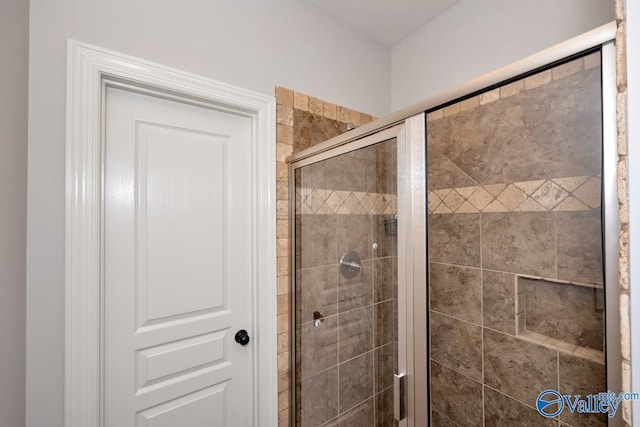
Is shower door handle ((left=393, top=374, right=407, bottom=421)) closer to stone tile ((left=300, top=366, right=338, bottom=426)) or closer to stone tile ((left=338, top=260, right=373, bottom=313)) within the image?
stone tile ((left=338, top=260, right=373, bottom=313))

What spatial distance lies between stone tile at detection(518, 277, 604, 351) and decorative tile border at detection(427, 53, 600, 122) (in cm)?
46

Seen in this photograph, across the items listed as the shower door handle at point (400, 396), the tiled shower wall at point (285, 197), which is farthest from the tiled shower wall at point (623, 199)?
the tiled shower wall at point (285, 197)

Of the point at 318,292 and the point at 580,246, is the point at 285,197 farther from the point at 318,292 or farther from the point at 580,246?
the point at 580,246

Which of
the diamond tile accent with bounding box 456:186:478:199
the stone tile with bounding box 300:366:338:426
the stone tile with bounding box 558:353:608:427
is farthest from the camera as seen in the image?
the stone tile with bounding box 300:366:338:426

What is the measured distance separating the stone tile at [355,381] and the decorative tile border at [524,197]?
2.09 feet

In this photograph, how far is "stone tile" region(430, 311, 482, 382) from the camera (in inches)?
34.7

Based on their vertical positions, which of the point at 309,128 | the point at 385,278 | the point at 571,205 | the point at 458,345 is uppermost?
the point at 309,128

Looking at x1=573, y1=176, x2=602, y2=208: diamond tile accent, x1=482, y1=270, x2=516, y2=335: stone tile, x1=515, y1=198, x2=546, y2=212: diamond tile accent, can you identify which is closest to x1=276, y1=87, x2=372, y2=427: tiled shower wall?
x1=482, y1=270, x2=516, y2=335: stone tile

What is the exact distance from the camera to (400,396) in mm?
869

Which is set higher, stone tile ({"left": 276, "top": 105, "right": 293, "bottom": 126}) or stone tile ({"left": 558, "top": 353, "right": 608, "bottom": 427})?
stone tile ({"left": 276, "top": 105, "right": 293, "bottom": 126})

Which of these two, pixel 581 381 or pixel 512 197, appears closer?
pixel 581 381

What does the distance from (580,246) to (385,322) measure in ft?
1.89

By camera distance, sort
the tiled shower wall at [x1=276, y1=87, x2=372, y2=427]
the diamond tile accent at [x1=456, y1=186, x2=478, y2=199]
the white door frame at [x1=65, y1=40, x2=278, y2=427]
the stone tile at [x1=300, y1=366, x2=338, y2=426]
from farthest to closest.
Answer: the tiled shower wall at [x1=276, y1=87, x2=372, y2=427]
the stone tile at [x1=300, y1=366, x2=338, y2=426]
the diamond tile accent at [x1=456, y1=186, x2=478, y2=199]
the white door frame at [x1=65, y1=40, x2=278, y2=427]

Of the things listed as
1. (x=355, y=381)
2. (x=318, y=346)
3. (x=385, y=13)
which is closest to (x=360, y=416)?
(x=355, y=381)
